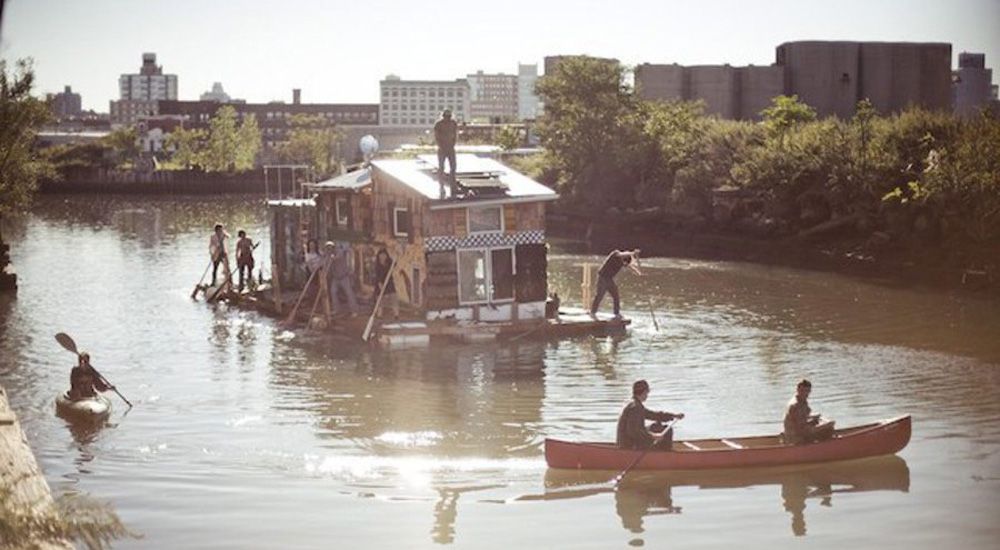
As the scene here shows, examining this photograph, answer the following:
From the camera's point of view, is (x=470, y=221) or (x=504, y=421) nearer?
(x=504, y=421)

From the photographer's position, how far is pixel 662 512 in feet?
63.2

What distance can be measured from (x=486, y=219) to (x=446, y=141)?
244 centimetres

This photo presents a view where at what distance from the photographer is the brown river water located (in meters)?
18.6

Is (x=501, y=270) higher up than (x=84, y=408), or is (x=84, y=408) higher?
(x=501, y=270)

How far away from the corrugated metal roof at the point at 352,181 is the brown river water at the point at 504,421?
14.2ft

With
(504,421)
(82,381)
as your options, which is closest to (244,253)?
(82,381)

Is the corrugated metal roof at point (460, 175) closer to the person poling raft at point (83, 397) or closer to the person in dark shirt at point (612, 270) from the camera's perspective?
the person in dark shirt at point (612, 270)

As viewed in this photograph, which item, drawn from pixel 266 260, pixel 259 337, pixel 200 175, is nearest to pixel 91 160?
pixel 200 175

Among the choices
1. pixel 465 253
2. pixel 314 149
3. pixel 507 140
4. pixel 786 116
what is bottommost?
pixel 465 253

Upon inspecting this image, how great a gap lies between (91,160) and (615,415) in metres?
137

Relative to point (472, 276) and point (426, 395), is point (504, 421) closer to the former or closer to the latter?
point (426, 395)

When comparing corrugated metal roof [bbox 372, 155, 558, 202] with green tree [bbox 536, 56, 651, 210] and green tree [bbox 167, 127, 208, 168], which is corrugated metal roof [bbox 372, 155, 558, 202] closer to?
green tree [bbox 536, 56, 651, 210]

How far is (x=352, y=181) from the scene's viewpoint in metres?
37.7

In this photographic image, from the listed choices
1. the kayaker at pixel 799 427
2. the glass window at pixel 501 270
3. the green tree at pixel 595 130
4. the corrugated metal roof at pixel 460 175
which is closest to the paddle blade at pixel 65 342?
the corrugated metal roof at pixel 460 175
